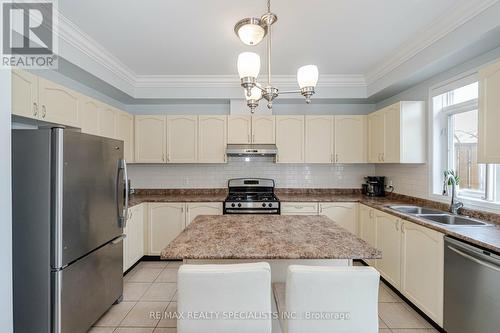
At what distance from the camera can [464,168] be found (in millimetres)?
2637

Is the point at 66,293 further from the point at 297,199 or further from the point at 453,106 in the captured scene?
the point at 453,106

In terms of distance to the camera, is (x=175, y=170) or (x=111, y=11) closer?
(x=111, y=11)

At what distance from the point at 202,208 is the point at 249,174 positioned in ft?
3.32

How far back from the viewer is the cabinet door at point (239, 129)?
149 inches

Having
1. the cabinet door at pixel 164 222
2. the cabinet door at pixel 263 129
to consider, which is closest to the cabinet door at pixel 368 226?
the cabinet door at pixel 263 129

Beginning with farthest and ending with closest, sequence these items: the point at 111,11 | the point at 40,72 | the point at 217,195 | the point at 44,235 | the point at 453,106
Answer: the point at 217,195 < the point at 453,106 < the point at 40,72 < the point at 111,11 < the point at 44,235

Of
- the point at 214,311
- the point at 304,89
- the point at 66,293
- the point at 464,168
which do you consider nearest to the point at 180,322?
the point at 214,311

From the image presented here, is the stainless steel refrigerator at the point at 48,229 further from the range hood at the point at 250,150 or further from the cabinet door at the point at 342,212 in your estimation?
the cabinet door at the point at 342,212

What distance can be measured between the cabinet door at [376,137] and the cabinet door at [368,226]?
749mm

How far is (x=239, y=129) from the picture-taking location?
12.5 ft

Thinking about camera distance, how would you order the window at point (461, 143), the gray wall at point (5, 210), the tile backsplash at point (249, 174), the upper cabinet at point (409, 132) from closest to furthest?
1. the gray wall at point (5, 210)
2. the window at point (461, 143)
3. the upper cabinet at point (409, 132)
4. the tile backsplash at point (249, 174)

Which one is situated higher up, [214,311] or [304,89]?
[304,89]

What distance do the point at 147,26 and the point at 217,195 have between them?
2490 millimetres

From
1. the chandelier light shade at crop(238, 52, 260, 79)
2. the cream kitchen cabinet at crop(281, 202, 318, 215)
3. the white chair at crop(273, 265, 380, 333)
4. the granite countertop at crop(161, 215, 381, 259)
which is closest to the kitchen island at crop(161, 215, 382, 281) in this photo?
the granite countertop at crop(161, 215, 381, 259)
